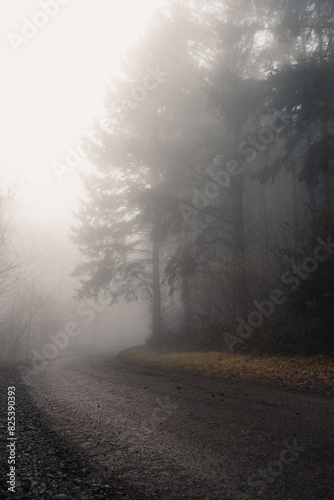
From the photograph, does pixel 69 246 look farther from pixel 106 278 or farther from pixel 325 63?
pixel 325 63

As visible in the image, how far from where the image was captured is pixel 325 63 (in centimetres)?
1184

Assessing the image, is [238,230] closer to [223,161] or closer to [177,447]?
[223,161]

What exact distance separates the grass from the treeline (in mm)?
819

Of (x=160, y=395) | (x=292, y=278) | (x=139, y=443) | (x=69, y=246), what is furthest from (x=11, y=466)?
(x=69, y=246)

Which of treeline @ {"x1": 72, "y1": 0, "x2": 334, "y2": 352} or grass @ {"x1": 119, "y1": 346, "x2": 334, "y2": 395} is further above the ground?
treeline @ {"x1": 72, "y1": 0, "x2": 334, "y2": 352}

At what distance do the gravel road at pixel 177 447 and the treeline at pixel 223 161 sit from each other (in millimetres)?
5463

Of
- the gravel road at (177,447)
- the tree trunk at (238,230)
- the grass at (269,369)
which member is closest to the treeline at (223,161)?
the tree trunk at (238,230)

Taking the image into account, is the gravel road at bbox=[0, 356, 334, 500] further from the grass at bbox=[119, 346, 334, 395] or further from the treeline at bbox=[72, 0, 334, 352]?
the treeline at bbox=[72, 0, 334, 352]

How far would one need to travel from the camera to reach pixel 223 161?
51.5 feet

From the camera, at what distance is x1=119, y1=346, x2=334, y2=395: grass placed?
6762 mm

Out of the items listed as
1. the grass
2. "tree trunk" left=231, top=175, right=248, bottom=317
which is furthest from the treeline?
the grass

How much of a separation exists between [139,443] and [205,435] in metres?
0.74

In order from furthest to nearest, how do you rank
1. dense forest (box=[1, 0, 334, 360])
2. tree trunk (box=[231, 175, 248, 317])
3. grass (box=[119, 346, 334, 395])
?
1. tree trunk (box=[231, 175, 248, 317])
2. dense forest (box=[1, 0, 334, 360])
3. grass (box=[119, 346, 334, 395])

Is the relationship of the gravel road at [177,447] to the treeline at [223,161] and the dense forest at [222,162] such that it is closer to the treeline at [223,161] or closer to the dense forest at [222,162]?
the dense forest at [222,162]
